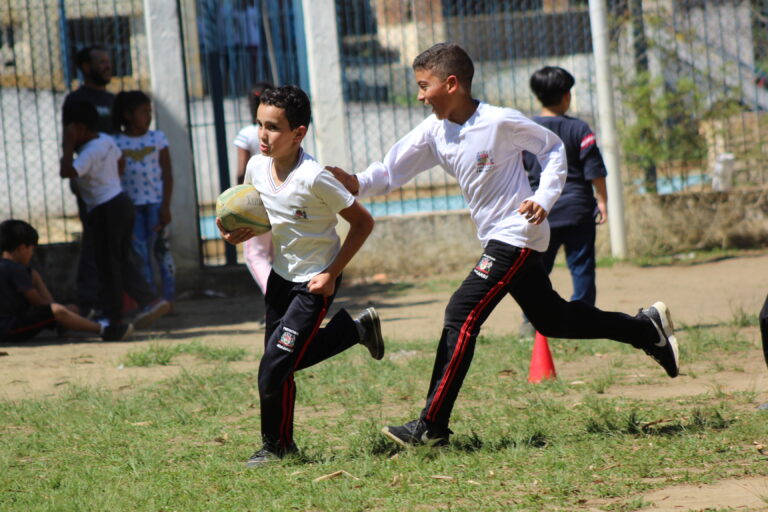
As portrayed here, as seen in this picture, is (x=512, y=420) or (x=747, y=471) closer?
(x=747, y=471)

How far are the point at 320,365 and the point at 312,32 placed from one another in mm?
5255

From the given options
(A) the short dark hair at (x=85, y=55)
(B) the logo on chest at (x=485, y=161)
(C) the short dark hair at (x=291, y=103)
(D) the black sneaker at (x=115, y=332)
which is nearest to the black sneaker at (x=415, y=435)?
(B) the logo on chest at (x=485, y=161)

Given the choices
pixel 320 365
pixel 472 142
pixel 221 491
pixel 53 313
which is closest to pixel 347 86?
pixel 53 313

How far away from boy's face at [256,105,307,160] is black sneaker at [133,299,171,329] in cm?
439

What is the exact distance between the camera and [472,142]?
4.36m

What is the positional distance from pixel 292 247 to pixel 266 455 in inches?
34.1

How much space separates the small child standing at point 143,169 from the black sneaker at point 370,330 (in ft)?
15.6

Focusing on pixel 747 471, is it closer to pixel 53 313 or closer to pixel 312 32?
pixel 53 313

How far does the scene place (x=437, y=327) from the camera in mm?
7887

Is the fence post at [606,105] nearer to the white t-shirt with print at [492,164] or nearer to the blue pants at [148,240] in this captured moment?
the blue pants at [148,240]

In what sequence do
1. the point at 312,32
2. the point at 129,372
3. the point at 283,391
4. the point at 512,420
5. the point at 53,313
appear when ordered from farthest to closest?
the point at 312,32
the point at 53,313
the point at 129,372
the point at 512,420
the point at 283,391

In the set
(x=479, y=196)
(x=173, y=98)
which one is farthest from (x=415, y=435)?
(x=173, y=98)

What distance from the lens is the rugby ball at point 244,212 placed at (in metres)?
4.26

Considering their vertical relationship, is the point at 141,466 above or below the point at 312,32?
below
